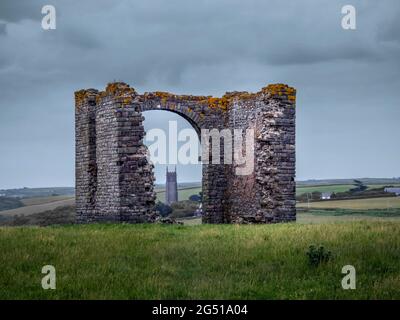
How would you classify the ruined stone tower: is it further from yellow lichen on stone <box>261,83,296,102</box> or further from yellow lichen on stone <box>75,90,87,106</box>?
yellow lichen on stone <box>261,83,296,102</box>

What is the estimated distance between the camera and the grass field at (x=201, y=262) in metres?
11.8

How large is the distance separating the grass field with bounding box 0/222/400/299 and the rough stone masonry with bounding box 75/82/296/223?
386 centimetres

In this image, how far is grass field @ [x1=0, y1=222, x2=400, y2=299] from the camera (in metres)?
11.8

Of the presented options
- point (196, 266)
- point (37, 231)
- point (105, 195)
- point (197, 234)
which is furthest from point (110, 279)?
point (105, 195)

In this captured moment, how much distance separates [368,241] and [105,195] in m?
10.9

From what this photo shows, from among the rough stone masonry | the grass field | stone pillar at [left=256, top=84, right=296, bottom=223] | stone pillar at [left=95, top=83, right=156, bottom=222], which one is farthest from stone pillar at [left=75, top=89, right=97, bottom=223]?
stone pillar at [left=256, top=84, right=296, bottom=223]

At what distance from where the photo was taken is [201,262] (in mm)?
14258

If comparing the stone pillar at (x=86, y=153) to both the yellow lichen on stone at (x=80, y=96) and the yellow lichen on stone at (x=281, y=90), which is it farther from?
the yellow lichen on stone at (x=281, y=90)

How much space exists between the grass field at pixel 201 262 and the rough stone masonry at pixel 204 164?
3.86 m

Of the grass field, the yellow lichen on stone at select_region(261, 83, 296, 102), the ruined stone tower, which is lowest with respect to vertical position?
the grass field

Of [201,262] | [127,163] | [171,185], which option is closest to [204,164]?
[127,163]

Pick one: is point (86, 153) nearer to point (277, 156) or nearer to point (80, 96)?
point (80, 96)

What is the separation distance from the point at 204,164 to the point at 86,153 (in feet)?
15.4
